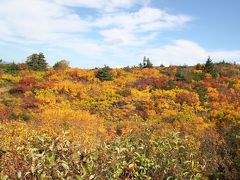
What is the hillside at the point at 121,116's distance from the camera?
5341 mm

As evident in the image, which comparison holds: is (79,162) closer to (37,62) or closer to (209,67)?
(209,67)

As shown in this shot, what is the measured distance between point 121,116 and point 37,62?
22.9 m

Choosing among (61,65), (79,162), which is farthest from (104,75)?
(79,162)

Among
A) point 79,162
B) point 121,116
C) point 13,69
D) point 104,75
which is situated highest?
point 13,69

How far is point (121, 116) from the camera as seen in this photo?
34.6 metres

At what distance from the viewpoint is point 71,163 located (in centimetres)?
511

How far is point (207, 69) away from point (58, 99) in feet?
72.2

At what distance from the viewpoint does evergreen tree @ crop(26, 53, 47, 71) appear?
5228 centimetres

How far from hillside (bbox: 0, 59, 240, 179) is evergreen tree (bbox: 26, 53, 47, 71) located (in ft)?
1.67

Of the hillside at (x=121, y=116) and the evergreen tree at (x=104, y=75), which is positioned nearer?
the hillside at (x=121, y=116)

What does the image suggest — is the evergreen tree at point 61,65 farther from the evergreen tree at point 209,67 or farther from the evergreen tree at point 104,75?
the evergreen tree at point 209,67

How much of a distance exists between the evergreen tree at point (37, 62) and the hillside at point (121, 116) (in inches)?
20.1

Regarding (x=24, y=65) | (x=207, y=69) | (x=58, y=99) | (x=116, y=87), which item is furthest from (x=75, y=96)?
(x=207, y=69)

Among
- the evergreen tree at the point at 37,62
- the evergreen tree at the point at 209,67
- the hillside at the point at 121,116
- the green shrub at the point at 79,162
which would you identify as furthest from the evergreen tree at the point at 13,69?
the green shrub at the point at 79,162
